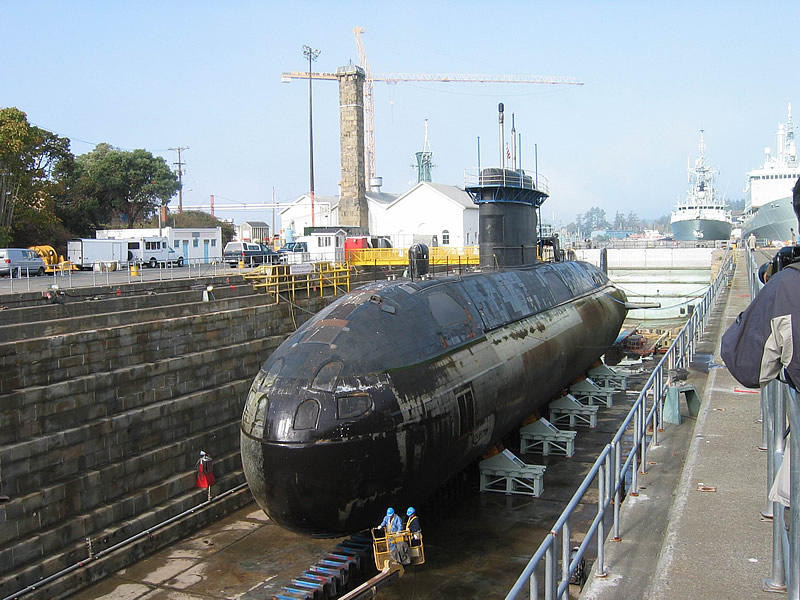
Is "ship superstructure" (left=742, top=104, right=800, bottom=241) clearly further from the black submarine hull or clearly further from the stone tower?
the black submarine hull

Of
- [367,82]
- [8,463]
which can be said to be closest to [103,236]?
[8,463]

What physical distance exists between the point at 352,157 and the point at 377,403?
5263cm

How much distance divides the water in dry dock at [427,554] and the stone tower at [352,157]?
1818 inches

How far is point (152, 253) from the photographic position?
33.2m

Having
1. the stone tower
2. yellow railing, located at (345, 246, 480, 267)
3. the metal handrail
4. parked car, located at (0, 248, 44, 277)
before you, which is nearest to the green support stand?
the metal handrail

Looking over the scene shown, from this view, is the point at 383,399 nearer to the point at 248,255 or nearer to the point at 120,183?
the point at 248,255

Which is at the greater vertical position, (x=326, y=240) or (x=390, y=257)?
(x=326, y=240)

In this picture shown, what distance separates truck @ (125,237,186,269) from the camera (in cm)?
3219

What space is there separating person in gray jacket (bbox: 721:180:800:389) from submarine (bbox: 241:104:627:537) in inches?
296

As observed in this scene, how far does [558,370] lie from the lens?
1895 cm

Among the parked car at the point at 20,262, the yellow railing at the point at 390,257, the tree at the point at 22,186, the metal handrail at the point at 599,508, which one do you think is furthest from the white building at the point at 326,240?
the metal handrail at the point at 599,508

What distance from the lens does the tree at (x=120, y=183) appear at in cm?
4972

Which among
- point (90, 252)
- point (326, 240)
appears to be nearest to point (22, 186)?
point (90, 252)

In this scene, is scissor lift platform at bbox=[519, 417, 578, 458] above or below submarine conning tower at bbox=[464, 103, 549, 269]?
below
